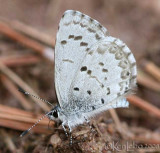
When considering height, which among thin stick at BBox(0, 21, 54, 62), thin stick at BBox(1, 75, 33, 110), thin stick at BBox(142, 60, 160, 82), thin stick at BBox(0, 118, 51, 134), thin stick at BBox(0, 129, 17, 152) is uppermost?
thin stick at BBox(0, 21, 54, 62)

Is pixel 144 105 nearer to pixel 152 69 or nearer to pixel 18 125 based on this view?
pixel 152 69

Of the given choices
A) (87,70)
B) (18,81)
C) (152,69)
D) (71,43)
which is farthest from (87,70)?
(152,69)

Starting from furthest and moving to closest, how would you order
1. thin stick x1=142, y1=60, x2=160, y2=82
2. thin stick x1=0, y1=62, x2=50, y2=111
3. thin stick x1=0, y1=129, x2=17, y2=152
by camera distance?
thin stick x1=142, y1=60, x2=160, y2=82 < thin stick x1=0, y1=62, x2=50, y2=111 < thin stick x1=0, y1=129, x2=17, y2=152

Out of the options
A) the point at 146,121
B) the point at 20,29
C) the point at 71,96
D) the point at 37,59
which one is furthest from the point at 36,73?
the point at 146,121

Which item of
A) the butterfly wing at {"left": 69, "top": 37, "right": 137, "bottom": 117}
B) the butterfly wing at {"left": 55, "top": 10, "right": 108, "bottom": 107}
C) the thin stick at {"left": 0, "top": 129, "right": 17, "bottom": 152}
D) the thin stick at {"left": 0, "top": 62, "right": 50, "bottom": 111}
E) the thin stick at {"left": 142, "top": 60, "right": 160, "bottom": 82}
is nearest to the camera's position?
the butterfly wing at {"left": 55, "top": 10, "right": 108, "bottom": 107}

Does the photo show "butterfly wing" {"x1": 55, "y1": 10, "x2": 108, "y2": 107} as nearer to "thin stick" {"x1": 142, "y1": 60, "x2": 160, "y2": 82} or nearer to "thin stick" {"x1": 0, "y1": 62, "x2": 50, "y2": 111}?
"thin stick" {"x1": 0, "y1": 62, "x2": 50, "y2": 111}

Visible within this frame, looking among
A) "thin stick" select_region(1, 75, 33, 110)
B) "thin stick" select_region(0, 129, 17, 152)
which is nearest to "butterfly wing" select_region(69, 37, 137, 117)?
"thin stick" select_region(0, 129, 17, 152)
